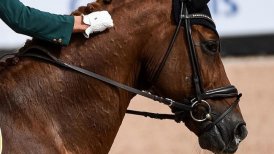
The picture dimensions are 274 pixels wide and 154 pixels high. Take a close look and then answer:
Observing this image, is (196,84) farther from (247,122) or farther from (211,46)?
(247,122)

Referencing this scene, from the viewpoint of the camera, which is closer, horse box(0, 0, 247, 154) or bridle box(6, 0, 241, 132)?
horse box(0, 0, 247, 154)

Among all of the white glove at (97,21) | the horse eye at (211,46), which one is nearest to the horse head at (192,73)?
the horse eye at (211,46)

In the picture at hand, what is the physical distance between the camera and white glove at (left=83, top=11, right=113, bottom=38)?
4.26 metres

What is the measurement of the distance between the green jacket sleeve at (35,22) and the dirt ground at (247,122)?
15.2 feet

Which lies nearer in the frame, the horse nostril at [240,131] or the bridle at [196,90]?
the bridle at [196,90]

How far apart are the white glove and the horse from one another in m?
0.06

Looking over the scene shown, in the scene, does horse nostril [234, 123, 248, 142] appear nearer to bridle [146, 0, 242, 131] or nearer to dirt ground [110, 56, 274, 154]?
bridle [146, 0, 242, 131]

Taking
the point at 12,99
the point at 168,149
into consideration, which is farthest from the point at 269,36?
the point at 12,99

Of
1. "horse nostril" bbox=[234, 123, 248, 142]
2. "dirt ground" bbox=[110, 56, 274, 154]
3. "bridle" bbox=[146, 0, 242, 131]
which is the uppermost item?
"bridle" bbox=[146, 0, 242, 131]

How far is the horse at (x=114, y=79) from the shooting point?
417 centimetres

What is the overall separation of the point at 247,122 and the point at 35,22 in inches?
261

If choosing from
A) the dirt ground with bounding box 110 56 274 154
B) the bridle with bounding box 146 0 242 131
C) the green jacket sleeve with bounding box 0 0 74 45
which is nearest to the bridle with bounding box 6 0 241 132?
the bridle with bounding box 146 0 242 131

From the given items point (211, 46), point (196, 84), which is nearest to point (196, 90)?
point (196, 84)

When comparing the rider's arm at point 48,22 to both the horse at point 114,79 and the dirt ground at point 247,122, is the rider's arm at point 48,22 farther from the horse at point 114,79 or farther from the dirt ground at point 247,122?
the dirt ground at point 247,122
